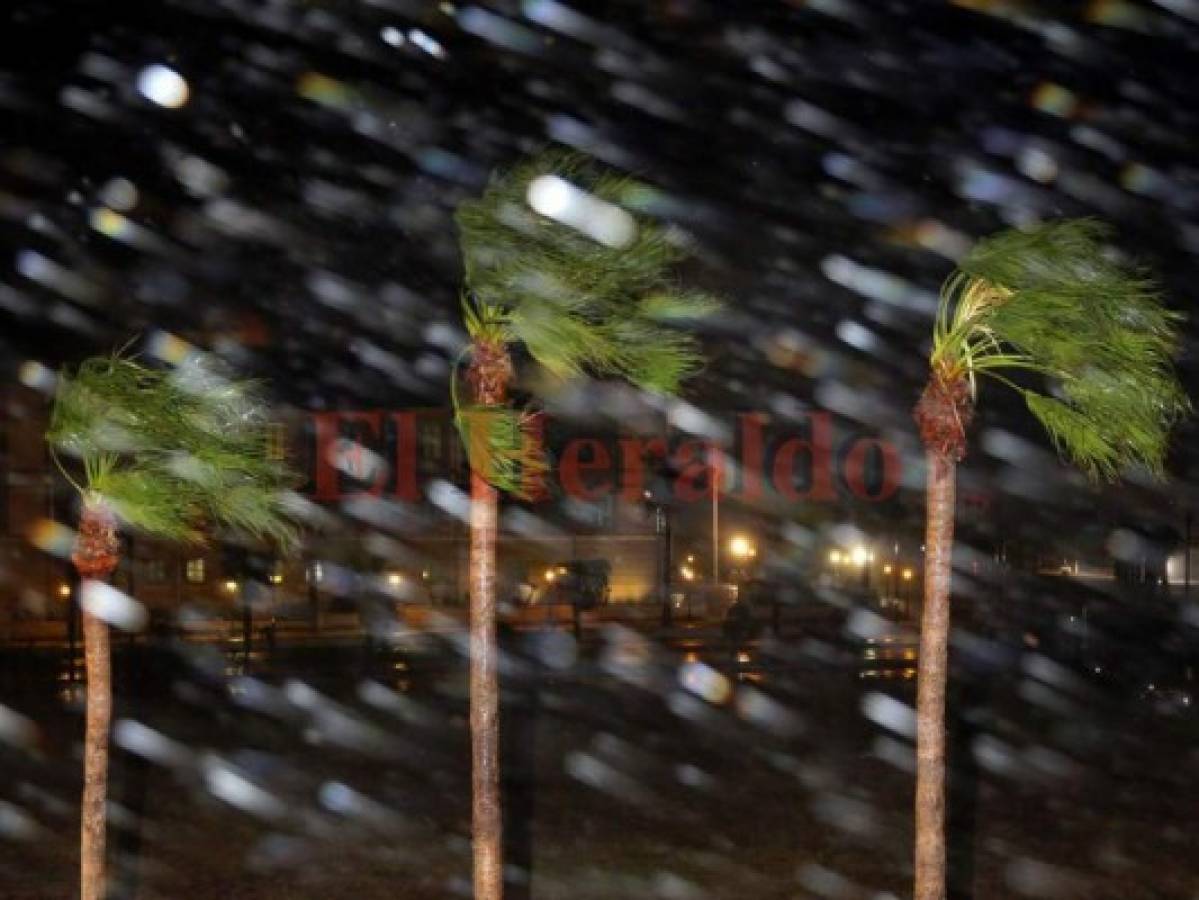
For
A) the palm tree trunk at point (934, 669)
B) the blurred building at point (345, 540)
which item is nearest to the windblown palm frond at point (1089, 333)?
the palm tree trunk at point (934, 669)

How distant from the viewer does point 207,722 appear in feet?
58.6

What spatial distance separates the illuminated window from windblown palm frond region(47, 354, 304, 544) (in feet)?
93.6

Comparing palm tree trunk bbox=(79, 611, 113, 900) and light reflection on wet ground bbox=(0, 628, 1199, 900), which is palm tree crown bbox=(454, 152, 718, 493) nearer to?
palm tree trunk bbox=(79, 611, 113, 900)

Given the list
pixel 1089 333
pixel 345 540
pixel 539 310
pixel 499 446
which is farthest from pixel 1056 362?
pixel 345 540

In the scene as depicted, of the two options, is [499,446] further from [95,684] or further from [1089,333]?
[1089,333]

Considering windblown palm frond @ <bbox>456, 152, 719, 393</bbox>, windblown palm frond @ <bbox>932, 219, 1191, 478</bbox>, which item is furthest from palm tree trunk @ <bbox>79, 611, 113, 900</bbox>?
windblown palm frond @ <bbox>932, 219, 1191, 478</bbox>

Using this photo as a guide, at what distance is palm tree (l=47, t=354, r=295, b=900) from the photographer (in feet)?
24.5

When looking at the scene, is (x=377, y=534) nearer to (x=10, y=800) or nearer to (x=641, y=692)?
(x=641, y=692)

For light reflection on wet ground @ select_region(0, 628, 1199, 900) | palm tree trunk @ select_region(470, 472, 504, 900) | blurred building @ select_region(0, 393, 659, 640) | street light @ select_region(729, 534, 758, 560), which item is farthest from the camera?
street light @ select_region(729, 534, 758, 560)

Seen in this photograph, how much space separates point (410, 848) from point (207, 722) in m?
7.21

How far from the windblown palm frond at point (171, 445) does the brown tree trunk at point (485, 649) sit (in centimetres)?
118

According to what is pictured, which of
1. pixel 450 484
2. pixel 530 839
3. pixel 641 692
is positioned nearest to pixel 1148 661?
pixel 641 692

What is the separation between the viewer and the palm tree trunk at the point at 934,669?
25.0 ft

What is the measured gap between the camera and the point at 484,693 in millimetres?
7805
